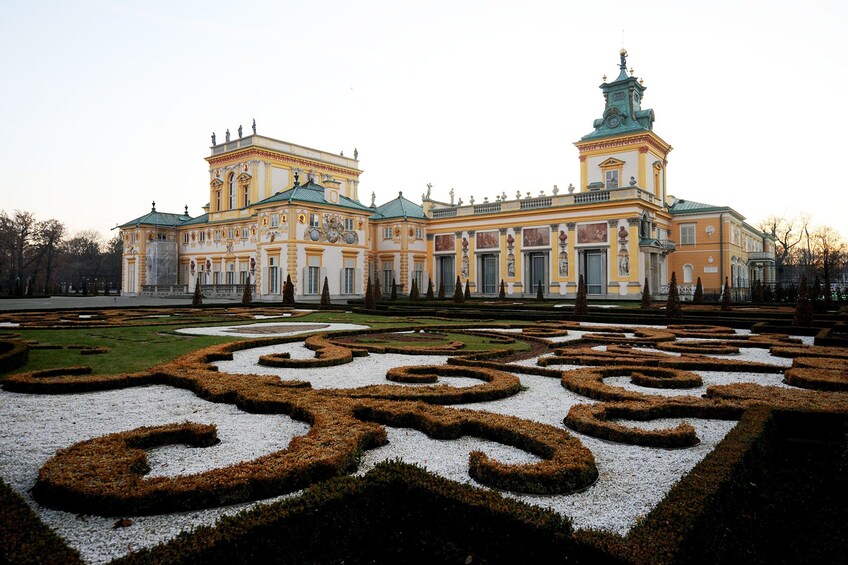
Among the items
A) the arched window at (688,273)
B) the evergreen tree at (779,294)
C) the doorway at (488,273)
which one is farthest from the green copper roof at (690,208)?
the doorway at (488,273)

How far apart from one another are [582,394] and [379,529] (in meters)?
4.30

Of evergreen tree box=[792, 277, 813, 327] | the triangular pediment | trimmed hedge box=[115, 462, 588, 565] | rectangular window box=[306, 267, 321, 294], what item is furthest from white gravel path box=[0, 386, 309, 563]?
the triangular pediment

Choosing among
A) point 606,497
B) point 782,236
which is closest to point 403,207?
point 606,497

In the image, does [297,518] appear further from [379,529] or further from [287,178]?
[287,178]

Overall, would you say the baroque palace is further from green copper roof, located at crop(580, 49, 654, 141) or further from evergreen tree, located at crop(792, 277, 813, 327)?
evergreen tree, located at crop(792, 277, 813, 327)

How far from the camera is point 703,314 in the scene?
19.7 meters

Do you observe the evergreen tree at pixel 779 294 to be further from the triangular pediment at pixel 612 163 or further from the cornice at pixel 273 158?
the cornice at pixel 273 158

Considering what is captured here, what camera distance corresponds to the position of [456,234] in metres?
46.2

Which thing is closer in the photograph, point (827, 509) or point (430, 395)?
point (827, 509)

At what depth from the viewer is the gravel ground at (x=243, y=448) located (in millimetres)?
3422

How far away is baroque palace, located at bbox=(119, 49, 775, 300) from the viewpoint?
39750mm

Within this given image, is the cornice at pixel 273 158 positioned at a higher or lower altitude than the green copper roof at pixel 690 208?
higher

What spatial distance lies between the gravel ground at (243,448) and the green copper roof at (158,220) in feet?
167

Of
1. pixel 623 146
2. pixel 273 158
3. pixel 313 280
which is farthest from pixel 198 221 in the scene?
pixel 623 146
